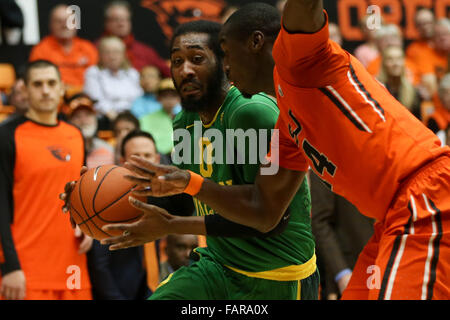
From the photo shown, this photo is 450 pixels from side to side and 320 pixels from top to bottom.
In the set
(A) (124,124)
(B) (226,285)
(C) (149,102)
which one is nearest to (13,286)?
(A) (124,124)

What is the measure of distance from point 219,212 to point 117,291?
2.54m

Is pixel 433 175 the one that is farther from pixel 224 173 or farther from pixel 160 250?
pixel 160 250

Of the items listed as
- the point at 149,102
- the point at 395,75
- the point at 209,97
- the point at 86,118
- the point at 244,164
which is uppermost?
the point at 395,75

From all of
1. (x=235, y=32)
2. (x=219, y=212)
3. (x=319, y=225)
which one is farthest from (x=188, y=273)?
(x=319, y=225)

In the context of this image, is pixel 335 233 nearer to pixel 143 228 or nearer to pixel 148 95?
pixel 143 228

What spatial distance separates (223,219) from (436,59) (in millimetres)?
6513

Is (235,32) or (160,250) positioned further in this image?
(160,250)

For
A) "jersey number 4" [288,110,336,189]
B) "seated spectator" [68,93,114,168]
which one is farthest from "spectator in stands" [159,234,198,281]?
"jersey number 4" [288,110,336,189]

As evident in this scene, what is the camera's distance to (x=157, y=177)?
114 inches

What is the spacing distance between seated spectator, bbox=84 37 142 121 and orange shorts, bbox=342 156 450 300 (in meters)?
5.13

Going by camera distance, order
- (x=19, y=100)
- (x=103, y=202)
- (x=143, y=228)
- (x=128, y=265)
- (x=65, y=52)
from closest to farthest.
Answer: (x=143, y=228) < (x=103, y=202) < (x=128, y=265) < (x=19, y=100) < (x=65, y=52)

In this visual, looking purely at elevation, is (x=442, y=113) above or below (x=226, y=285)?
above

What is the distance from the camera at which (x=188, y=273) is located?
11.5ft

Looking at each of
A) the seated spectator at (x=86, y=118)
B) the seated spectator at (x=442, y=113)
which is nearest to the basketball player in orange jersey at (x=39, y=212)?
the seated spectator at (x=86, y=118)
